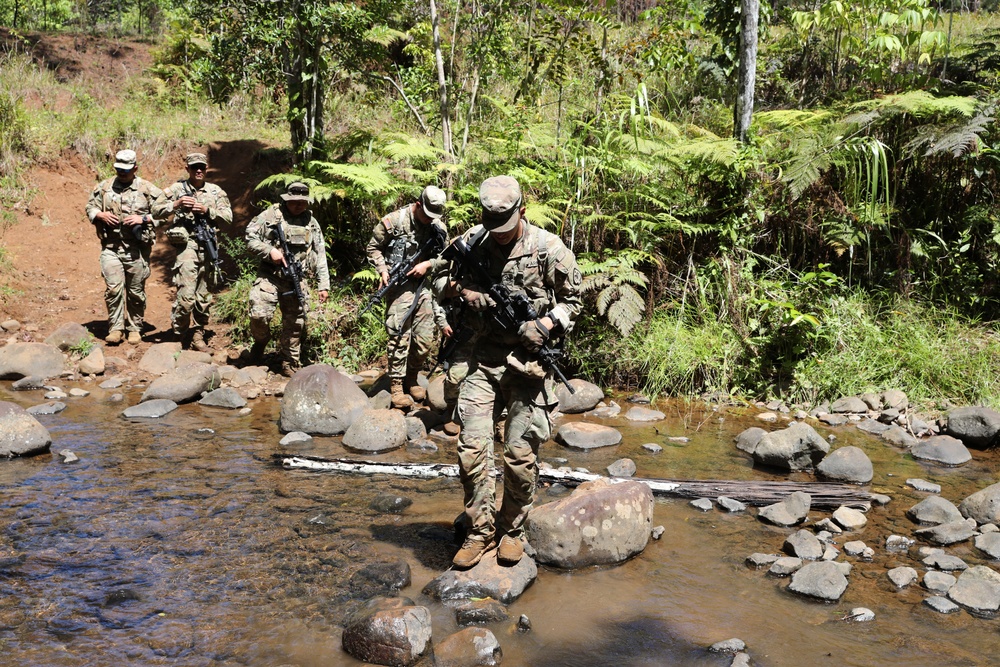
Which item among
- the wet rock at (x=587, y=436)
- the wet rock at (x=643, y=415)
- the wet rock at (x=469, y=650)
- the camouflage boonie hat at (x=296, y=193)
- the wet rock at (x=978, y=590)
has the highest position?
the camouflage boonie hat at (x=296, y=193)

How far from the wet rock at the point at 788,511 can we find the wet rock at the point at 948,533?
26.8 inches

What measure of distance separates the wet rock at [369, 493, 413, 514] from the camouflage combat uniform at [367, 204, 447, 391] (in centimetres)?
224

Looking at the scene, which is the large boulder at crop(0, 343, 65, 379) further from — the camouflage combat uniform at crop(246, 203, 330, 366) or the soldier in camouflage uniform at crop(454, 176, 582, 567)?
the soldier in camouflage uniform at crop(454, 176, 582, 567)

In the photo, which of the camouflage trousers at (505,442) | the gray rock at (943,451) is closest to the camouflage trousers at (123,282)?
the camouflage trousers at (505,442)

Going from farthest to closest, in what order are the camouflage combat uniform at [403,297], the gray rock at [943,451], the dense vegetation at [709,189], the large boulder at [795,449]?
the dense vegetation at [709,189] → the camouflage combat uniform at [403,297] → the gray rock at [943,451] → the large boulder at [795,449]

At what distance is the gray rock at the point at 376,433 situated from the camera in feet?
21.0

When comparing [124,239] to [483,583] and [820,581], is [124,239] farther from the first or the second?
[820,581]

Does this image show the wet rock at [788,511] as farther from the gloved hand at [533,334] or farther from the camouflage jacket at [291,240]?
the camouflage jacket at [291,240]

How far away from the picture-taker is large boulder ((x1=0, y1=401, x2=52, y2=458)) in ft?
19.1

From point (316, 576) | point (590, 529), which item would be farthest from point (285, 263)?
point (590, 529)

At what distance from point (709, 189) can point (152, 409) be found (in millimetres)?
6269

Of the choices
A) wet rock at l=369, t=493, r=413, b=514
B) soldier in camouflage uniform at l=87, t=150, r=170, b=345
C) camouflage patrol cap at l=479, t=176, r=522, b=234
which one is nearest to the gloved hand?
camouflage patrol cap at l=479, t=176, r=522, b=234

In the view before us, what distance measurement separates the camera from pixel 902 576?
4266mm

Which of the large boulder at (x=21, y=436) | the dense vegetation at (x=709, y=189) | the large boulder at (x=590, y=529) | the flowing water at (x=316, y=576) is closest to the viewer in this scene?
the flowing water at (x=316, y=576)
